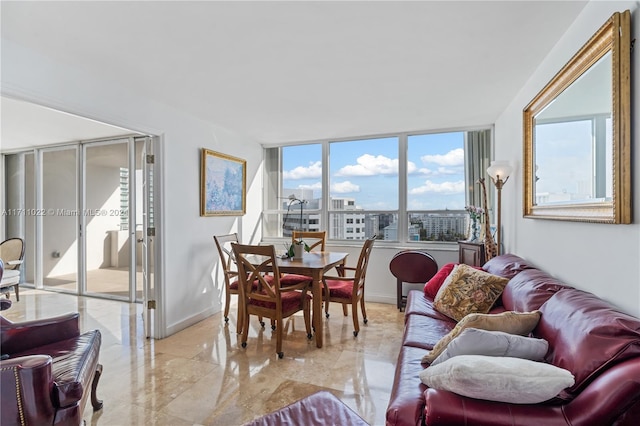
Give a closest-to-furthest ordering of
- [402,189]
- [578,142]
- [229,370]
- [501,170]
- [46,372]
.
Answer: [46,372] < [578,142] < [229,370] < [501,170] < [402,189]

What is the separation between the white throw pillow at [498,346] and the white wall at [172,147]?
2.85m

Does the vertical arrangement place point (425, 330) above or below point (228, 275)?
below

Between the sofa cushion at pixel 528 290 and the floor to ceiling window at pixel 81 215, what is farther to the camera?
the floor to ceiling window at pixel 81 215

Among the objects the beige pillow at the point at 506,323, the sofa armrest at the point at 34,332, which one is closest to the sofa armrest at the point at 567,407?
the beige pillow at the point at 506,323

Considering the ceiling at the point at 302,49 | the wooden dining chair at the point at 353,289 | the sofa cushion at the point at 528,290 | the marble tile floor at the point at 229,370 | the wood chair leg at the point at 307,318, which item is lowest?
the marble tile floor at the point at 229,370

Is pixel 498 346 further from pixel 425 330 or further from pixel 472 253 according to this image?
pixel 472 253

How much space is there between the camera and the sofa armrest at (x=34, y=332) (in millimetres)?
1775

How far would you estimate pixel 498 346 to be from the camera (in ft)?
4.20

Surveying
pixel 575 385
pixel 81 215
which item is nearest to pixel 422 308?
pixel 575 385

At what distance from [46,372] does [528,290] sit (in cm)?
241

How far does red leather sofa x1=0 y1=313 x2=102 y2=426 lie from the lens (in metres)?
1.30

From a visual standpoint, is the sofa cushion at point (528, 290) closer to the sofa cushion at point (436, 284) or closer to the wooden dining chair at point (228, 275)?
the sofa cushion at point (436, 284)

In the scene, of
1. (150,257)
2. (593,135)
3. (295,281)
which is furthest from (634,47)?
(150,257)

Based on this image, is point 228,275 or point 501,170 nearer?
point 501,170
